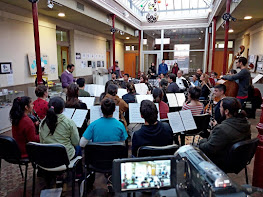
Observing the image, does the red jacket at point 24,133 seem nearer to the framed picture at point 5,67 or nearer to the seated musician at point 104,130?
the seated musician at point 104,130

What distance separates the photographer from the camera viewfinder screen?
1245mm

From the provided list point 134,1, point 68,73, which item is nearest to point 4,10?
point 68,73

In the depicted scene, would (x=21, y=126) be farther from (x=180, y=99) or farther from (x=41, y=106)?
(x=180, y=99)

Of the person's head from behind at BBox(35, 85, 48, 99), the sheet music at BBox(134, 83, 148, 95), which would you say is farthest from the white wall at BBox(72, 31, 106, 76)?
the person's head from behind at BBox(35, 85, 48, 99)

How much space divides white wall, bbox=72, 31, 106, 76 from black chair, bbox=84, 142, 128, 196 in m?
7.60

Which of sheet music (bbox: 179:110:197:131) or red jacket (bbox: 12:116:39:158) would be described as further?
sheet music (bbox: 179:110:197:131)

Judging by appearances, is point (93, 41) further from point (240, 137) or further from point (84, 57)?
point (240, 137)

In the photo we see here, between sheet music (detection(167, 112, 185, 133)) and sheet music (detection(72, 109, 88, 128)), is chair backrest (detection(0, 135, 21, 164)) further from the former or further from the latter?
sheet music (detection(167, 112, 185, 133))

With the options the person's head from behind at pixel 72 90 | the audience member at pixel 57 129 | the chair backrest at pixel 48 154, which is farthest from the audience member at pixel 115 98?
the chair backrest at pixel 48 154

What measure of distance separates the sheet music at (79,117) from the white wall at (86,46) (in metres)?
6.67

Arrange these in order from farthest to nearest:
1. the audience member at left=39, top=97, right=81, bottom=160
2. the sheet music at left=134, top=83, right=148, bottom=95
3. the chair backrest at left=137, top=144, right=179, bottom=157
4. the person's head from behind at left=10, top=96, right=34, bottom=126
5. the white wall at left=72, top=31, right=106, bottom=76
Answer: the white wall at left=72, top=31, right=106, bottom=76 < the sheet music at left=134, top=83, right=148, bottom=95 < the person's head from behind at left=10, top=96, right=34, bottom=126 < the audience member at left=39, top=97, right=81, bottom=160 < the chair backrest at left=137, top=144, right=179, bottom=157

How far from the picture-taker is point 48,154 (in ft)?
7.18

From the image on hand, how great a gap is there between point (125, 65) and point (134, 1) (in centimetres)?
558

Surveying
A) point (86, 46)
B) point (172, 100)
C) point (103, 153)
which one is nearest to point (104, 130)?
point (103, 153)
